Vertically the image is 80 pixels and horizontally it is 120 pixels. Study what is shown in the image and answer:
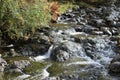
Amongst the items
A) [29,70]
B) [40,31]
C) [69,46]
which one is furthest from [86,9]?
[29,70]

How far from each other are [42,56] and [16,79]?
8.19 ft

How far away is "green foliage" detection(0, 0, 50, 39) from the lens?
13383 millimetres

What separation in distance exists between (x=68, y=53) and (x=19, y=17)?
2.54 metres

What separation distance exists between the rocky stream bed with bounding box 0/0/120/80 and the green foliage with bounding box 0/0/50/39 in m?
0.53

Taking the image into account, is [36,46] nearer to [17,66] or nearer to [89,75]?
[17,66]

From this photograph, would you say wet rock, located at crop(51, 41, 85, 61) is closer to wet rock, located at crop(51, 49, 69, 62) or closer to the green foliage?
wet rock, located at crop(51, 49, 69, 62)

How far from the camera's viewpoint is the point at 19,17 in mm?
13453

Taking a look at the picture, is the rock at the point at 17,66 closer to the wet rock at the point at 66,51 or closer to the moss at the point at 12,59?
the moss at the point at 12,59

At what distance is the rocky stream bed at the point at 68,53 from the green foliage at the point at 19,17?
0.53 m

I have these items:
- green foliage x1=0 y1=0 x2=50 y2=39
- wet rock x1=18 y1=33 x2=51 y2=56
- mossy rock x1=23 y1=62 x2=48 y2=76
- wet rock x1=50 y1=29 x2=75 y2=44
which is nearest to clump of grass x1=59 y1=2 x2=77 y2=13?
wet rock x1=50 y1=29 x2=75 y2=44

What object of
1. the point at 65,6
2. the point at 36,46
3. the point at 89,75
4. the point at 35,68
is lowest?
the point at 89,75

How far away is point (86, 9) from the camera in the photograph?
21016mm

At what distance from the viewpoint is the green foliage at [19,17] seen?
13.4 metres

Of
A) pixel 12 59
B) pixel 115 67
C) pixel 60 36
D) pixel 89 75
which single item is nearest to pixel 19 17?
pixel 12 59
